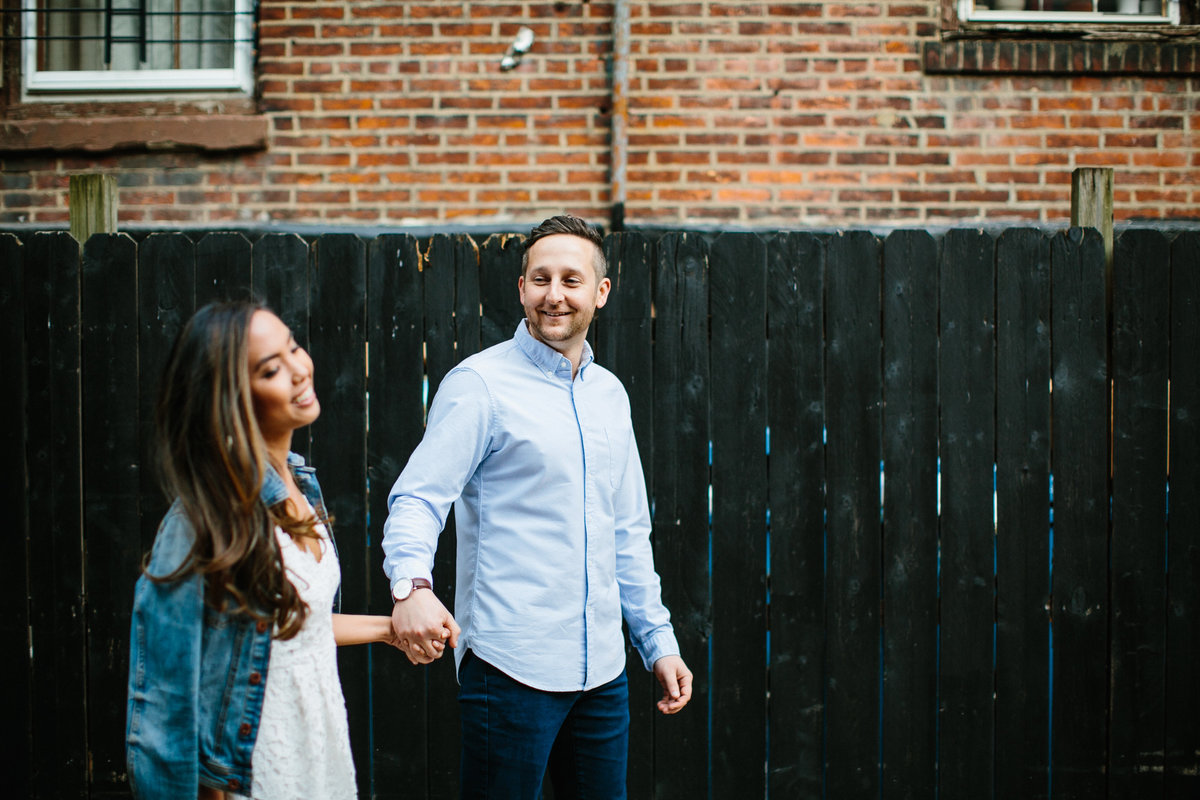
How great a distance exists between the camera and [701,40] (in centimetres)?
446

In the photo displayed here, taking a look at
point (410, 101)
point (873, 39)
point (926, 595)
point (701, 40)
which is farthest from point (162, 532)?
point (873, 39)

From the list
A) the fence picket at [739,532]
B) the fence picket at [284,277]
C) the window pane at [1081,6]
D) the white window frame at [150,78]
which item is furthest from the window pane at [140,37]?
the window pane at [1081,6]

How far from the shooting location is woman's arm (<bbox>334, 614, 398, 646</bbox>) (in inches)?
78.2

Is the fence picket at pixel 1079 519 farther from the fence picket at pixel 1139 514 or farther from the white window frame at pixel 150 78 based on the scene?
the white window frame at pixel 150 78

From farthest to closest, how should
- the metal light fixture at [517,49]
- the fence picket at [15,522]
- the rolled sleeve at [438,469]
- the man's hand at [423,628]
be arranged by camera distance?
the metal light fixture at [517,49] < the fence picket at [15,522] < the rolled sleeve at [438,469] < the man's hand at [423,628]

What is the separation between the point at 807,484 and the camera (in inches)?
128

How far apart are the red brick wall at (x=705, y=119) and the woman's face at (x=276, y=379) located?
2810 millimetres

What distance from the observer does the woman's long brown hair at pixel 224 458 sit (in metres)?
1.58

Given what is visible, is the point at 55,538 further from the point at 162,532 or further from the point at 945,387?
the point at 945,387

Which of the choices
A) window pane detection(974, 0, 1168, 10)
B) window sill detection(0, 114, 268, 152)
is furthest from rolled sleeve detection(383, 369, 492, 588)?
window pane detection(974, 0, 1168, 10)

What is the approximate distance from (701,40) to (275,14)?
216 centimetres

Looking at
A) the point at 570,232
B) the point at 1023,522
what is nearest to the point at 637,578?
the point at 570,232

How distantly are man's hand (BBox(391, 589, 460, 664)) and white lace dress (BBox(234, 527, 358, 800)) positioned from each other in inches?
7.1

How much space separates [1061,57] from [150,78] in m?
4.64
